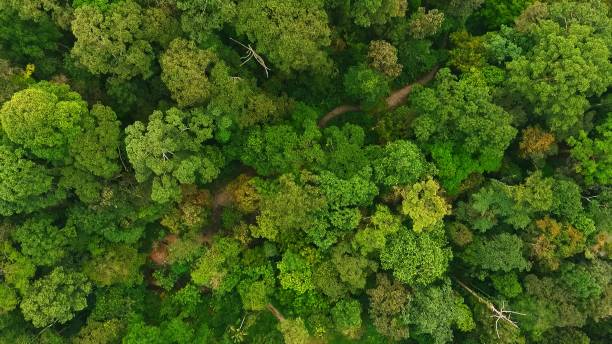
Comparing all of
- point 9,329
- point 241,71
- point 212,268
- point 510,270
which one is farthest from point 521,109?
point 9,329

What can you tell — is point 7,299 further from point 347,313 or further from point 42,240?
point 347,313

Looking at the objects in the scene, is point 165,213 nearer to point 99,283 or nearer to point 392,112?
point 99,283

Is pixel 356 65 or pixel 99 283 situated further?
pixel 356 65

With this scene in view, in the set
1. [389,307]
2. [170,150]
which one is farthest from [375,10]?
[389,307]

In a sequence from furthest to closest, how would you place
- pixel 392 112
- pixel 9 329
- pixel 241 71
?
1. pixel 392 112
2. pixel 241 71
3. pixel 9 329

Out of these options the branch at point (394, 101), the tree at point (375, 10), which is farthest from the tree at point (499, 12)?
the tree at point (375, 10)

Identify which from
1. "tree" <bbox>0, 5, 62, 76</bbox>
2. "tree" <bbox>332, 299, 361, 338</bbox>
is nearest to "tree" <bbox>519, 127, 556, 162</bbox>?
"tree" <bbox>332, 299, 361, 338</bbox>

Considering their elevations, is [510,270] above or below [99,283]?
above
